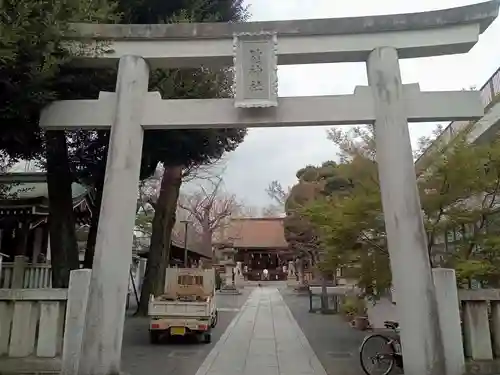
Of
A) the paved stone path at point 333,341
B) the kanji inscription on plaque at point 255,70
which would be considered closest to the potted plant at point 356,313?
the paved stone path at point 333,341

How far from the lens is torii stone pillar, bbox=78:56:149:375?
632cm

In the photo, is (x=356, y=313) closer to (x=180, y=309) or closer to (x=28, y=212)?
(x=180, y=309)

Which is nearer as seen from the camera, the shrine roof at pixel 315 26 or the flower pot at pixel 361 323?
the shrine roof at pixel 315 26

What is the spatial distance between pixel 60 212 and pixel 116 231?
127 inches

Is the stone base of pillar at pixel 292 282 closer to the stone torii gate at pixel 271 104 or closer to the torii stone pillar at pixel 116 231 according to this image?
the stone torii gate at pixel 271 104

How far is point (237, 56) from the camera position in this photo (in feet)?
23.7

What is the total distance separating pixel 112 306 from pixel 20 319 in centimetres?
137

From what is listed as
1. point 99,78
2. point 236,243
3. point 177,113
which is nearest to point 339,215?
point 177,113

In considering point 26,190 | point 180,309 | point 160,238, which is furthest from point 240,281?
point 180,309

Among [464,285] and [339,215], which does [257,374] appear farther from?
[464,285]

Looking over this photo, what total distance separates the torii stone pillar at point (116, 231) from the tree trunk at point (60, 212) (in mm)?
→ 2687

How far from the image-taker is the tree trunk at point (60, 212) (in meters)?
9.16

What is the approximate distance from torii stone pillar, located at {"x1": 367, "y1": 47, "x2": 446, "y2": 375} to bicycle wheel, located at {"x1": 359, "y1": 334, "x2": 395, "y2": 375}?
3.86 ft

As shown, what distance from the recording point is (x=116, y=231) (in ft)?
21.9
